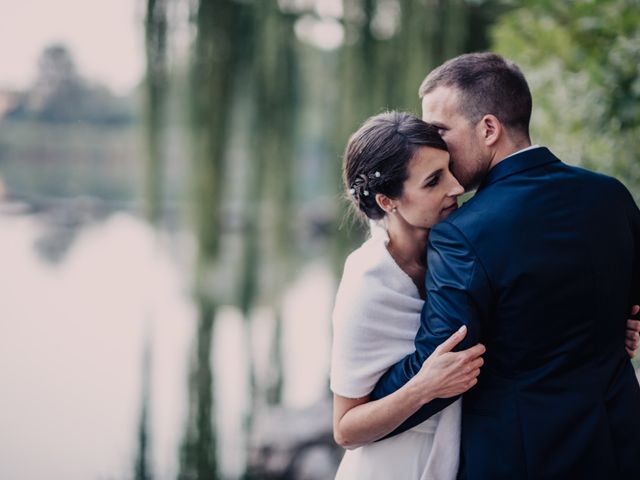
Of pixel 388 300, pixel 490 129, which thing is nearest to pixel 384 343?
pixel 388 300

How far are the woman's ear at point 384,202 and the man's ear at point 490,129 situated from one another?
19 centimetres

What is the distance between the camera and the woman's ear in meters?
1.32

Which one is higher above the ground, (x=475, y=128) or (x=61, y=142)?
(x=475, y=128)

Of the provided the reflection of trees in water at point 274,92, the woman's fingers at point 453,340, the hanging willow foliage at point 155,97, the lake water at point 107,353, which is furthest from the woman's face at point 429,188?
the lake water at point 107,353

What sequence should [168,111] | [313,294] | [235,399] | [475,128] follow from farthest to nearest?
[313,294] < [235,399] < [168,111] < [475,128]

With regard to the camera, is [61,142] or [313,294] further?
[313,294]

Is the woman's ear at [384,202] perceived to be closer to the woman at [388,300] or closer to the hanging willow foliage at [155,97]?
the woman at [388,300]

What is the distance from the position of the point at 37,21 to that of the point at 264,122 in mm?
6914

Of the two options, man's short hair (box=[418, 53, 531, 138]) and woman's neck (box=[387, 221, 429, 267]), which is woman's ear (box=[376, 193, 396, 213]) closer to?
woman's neck (box=[387, 221, 429, 267])

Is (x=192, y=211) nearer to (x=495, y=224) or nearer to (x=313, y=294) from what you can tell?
(x=495, y=224)

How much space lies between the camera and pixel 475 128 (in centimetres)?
128

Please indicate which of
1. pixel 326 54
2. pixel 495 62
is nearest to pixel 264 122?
pixel 326 54

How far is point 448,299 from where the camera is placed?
114 cm

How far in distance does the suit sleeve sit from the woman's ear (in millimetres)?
127
